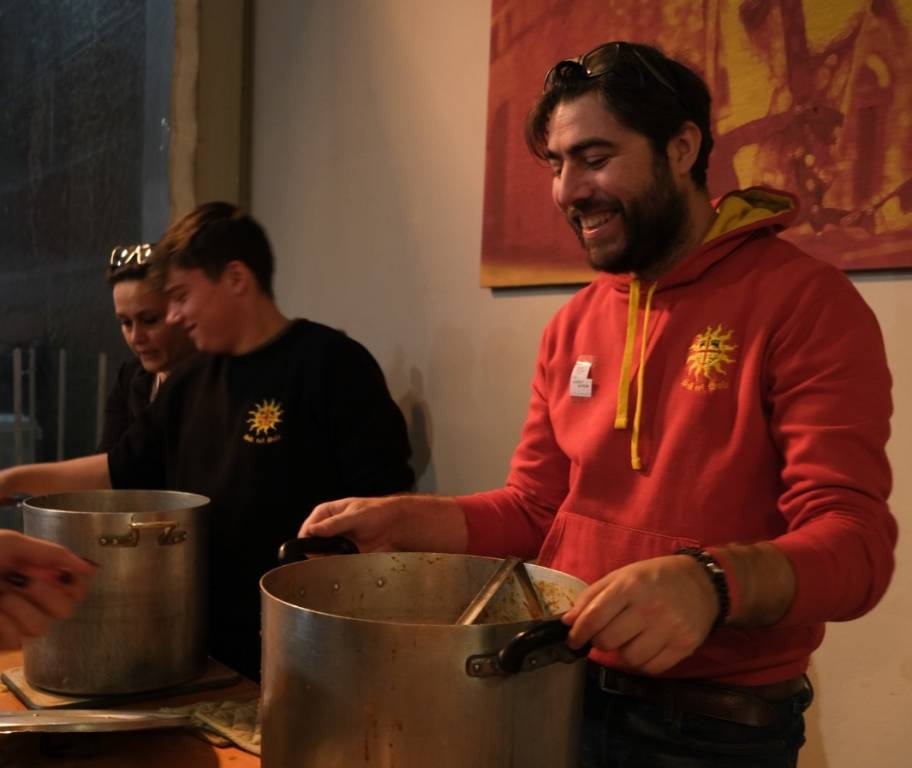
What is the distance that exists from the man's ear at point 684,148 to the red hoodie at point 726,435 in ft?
0.21

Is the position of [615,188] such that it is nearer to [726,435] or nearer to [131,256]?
[726,435]

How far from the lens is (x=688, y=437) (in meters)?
0.97

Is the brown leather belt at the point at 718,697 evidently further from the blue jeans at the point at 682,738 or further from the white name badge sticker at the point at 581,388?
the white name badge sticker at the point at 581,388

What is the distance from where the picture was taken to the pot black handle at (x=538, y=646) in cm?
59

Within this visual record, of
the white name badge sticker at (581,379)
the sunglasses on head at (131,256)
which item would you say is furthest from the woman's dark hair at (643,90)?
the sunglasses on head at (131,256)

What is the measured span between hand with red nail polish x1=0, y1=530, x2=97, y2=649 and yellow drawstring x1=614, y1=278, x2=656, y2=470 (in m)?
0.56

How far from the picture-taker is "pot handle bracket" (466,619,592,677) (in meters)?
0.59

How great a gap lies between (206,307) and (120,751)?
89 centimetres

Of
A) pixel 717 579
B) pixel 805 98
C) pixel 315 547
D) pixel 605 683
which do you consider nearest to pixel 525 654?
pixel 717 579

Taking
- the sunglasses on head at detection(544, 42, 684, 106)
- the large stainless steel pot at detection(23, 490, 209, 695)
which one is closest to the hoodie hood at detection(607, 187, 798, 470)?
the sunglasses on head at detection(544, 42, 684, 106)

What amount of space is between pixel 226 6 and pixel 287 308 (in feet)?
2.90

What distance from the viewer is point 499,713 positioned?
2.01 ft

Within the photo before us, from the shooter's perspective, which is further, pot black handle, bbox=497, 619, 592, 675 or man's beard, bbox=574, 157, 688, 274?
man's beard, bbox=574, 157, 688, 274

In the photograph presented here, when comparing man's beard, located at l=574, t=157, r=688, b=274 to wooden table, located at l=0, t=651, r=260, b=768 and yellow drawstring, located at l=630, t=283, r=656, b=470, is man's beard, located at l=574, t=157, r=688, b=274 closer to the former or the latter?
yellow drawstring, located at l=630, t=283, r=656, b=470
